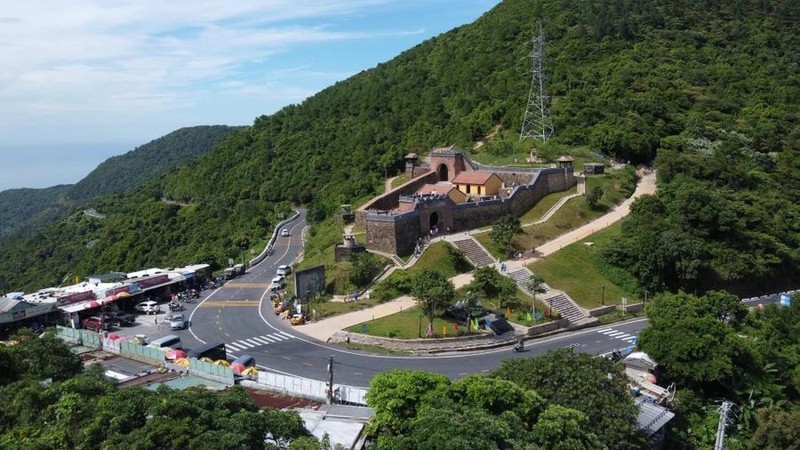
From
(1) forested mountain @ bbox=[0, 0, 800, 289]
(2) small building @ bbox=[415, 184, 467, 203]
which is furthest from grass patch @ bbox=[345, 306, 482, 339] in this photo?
(1) forested mountain @ bbox=[0, 0, 800, 289]

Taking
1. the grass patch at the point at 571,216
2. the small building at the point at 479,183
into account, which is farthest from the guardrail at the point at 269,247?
the grass patch at the point at 571,216

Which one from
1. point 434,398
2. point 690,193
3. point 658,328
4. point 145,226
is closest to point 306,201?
point 145,226

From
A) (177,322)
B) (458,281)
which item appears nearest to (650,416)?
(458,281)

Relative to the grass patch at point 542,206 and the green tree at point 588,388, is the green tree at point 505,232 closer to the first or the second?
the grass patch at point 542,206

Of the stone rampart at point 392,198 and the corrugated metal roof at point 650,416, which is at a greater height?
the stone rampart at point 392,198

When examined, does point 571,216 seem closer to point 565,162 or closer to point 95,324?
point 565,162

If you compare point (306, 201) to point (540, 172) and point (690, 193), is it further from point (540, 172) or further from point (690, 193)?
point (690, 193)
